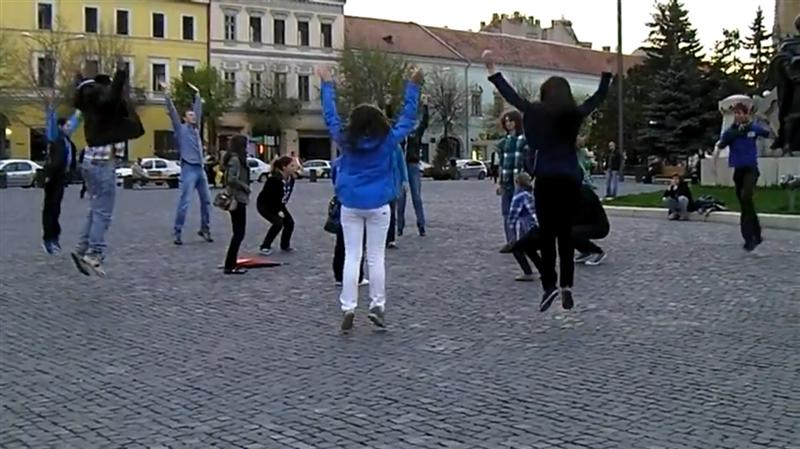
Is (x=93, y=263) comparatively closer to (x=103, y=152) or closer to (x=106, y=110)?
(x=103, y=152)

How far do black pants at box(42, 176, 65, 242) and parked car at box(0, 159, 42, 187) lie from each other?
4139 cm

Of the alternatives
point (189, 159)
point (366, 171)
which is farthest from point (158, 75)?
point (366, 171)

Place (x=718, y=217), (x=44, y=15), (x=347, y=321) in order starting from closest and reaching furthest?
(x=347, y=321) → (x=718, y=217) → (x=44, y=15)

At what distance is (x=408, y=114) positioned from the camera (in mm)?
8453

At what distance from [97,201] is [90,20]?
6519 cm

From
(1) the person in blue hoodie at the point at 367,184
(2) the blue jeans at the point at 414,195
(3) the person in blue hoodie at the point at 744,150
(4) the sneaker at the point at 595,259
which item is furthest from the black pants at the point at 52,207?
(3) the person in blue hoodie at the point at 744,150

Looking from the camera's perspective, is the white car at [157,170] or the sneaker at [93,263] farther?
the white car at [157,170]

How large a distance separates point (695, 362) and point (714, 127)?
47.0 m

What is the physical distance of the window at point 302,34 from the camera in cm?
8212

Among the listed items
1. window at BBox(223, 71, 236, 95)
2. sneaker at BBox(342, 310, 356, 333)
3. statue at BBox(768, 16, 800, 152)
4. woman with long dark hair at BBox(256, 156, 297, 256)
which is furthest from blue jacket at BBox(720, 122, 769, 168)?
window at BBox(223, 71, 236, 95)

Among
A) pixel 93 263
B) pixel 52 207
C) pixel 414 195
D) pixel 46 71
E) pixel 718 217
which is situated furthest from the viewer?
pixel 46 71

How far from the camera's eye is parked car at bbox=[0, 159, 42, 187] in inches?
2126

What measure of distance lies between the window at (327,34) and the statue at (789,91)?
7324 cm

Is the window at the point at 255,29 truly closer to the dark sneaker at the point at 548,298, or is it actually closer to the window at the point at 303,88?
the window at the point at 303,88
